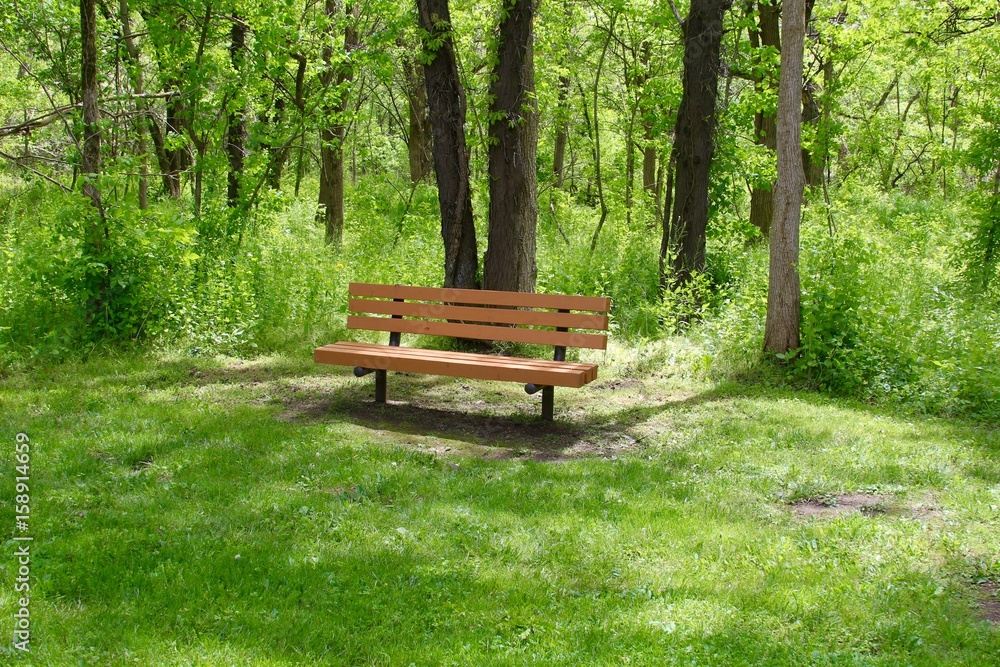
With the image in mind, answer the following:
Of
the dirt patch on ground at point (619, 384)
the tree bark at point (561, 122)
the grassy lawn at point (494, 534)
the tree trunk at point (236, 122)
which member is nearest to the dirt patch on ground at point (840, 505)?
the grassy lawn at point (494, 534)

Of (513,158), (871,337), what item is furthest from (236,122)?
(871,337)

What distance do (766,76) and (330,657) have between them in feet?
36.1

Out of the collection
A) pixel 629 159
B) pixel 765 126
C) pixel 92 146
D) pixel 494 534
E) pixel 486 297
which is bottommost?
pixel 494 534

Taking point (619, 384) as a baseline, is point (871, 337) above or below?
above

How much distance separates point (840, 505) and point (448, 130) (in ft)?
18.3

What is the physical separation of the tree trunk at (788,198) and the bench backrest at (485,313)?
200cm

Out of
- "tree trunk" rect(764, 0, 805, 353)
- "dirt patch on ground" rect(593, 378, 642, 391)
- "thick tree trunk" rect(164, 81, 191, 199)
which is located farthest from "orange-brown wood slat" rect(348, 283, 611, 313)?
"thick tree trunk" rect(164, 81, 191, 199)

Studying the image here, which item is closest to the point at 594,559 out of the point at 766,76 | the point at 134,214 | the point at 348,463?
the point at 348,463

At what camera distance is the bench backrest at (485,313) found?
265 inches

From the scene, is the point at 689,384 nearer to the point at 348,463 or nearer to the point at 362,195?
the point at 348,463

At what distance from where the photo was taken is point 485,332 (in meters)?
7.06

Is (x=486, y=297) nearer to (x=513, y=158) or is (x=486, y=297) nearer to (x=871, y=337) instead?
(x=513, y=158)

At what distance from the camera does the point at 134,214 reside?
25.4 feet

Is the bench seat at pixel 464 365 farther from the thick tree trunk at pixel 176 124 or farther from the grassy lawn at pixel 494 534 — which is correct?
the thick tree trunk at pixel 176 124
